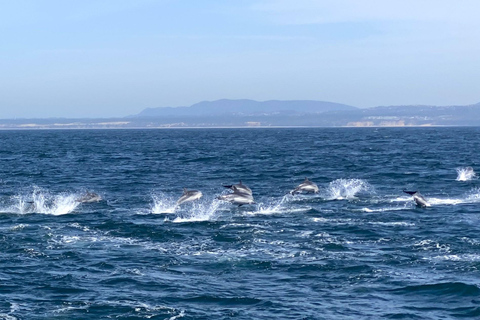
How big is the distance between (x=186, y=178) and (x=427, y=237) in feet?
103

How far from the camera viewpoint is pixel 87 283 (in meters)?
23.8

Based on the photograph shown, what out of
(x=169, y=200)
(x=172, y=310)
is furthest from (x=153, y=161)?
(x=172, y=310)

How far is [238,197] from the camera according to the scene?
39.2 meters

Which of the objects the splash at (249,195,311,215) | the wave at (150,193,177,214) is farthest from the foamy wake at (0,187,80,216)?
the splash at (249,195,311,215)

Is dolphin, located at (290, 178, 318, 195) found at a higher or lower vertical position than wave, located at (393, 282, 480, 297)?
higher

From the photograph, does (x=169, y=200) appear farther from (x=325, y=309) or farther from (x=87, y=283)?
(x=325, y=309)

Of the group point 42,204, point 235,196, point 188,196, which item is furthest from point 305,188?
point 42,204

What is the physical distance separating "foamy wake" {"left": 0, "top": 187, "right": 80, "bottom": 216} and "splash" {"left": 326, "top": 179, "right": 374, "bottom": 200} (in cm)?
1548

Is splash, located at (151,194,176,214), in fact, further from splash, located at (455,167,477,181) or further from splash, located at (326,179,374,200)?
splash, located at (455,167,477,181)

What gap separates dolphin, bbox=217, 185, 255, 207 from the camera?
128ft

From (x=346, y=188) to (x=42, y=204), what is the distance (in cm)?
1982

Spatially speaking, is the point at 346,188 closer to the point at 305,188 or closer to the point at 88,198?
the point at 305,188

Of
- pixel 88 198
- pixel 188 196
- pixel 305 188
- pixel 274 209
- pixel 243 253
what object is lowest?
pixel 243 253

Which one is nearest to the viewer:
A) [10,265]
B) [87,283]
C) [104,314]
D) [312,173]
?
[104,314]
